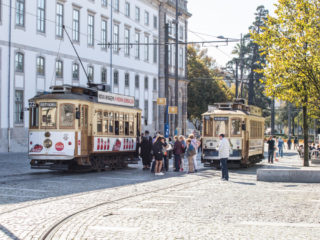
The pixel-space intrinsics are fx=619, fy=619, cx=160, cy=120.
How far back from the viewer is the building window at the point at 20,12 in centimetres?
3866

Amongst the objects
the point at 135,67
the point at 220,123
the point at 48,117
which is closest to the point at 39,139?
the point at 48,117

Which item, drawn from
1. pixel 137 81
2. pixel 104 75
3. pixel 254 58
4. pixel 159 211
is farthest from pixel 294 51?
pixel 254 58

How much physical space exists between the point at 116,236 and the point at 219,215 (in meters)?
3.05

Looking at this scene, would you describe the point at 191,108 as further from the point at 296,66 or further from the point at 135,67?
the point at 296,66

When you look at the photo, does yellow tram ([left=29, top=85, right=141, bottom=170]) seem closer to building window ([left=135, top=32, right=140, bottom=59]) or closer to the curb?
the curb

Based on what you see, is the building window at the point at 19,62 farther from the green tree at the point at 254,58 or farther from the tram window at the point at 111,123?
the green tree at the point at 254,58

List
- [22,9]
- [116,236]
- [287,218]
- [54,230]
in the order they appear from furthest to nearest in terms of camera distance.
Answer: [22,9] → [287,218] → [54,230] → [116,236]

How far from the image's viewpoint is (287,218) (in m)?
11.4

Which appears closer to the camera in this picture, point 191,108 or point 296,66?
point 296,66

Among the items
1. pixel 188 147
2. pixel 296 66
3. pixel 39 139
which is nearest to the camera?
pixel 39 139

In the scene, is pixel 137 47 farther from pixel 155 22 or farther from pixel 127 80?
pixel 155 22

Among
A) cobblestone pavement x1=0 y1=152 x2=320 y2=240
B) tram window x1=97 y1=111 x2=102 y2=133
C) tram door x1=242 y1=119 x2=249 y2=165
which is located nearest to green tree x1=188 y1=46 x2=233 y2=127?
tram door x1=242 y1=119 x2=249 y2=165

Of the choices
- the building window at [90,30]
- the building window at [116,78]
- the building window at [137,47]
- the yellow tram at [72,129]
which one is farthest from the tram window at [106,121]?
the building window at [137,47]

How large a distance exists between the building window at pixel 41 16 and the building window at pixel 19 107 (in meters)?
4.84
